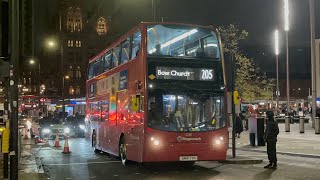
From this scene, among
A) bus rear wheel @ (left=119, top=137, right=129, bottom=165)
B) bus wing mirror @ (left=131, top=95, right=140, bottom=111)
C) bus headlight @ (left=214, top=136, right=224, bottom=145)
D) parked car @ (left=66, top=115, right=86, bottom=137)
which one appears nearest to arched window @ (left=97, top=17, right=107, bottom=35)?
parked car @ (left=66, top=115, right=86, bottom=137)

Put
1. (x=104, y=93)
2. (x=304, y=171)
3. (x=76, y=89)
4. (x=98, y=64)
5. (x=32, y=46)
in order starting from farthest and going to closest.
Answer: (x=76, y=89) → (x=98, y=64) → (x=104, y=93) → (x=304, y=171) → (x=32, y=46)

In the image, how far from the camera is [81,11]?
403 feet

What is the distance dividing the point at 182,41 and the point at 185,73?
1031 millimetres

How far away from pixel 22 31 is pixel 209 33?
7471 millimetres

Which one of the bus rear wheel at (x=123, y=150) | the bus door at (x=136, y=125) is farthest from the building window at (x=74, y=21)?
the bus door at (x=136, y=125)

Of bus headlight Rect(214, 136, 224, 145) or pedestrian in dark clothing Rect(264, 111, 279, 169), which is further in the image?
pedestrian in dark clothing Rect(264, 111, 279, 169)

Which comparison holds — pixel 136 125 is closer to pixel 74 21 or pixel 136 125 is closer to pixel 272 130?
pixel 272 130

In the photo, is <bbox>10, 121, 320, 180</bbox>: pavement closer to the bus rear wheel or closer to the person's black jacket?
the bus rear wheel

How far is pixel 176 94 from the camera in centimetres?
1459

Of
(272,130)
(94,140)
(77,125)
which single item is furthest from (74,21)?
(272,130)

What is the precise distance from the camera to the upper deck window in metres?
14.8

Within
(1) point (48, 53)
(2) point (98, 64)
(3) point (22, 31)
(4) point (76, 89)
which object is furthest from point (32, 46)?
(1) point (48, 53)

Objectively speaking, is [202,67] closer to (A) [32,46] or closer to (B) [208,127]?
(B) [208,127]

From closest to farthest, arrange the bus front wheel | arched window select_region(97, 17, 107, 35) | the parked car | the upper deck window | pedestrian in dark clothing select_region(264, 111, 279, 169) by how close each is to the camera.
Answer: the upper deck window < pedestrian in dark clothing select_region(264, 111, 279, 169) < the bus front wheel < the parked car < arched window select_region(97, 17, 107, 35)
